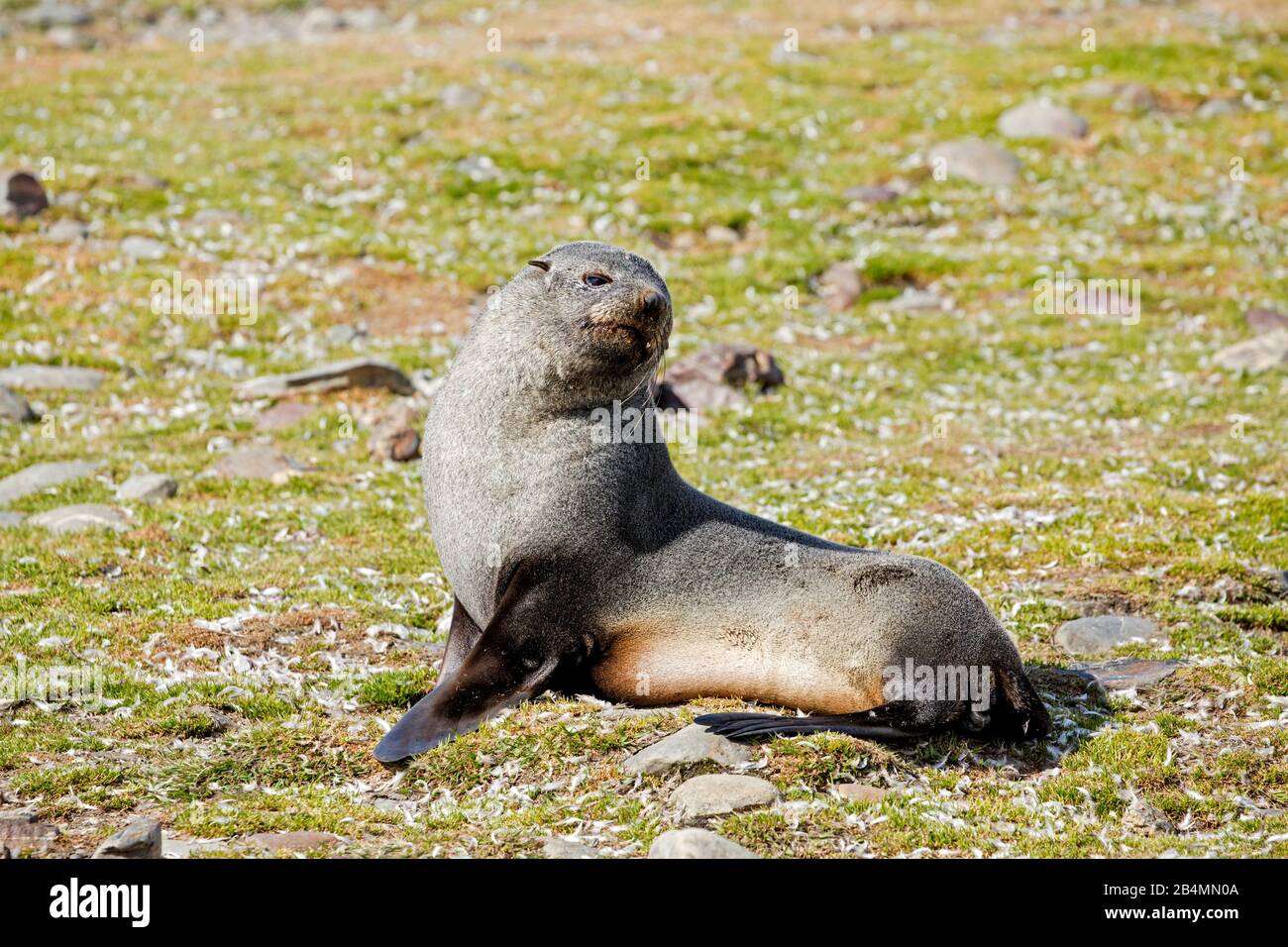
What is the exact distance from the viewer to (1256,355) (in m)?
22.8

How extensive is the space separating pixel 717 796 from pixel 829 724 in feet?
3.88

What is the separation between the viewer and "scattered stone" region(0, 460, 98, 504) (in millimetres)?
15926

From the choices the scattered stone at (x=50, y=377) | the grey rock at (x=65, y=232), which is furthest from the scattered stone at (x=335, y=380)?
the grey rock at (x=65, y=232)

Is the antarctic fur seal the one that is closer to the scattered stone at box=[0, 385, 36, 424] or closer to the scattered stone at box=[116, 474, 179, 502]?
the scattered stone at box=[116, 474, 179, 502]

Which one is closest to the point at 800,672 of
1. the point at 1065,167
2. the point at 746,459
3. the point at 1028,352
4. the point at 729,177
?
the point at 746,459

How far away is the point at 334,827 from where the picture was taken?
7.87 meters

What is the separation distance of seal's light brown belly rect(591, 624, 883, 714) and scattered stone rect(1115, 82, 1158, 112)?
3099 cm

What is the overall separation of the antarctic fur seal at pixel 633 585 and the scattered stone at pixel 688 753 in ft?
1.60

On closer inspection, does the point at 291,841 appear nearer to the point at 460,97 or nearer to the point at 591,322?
the point at 591,322

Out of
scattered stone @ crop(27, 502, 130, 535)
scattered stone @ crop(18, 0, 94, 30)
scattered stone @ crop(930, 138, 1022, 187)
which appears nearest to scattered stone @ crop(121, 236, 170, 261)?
scattered stone @ crop(27, 502, 130, 535)

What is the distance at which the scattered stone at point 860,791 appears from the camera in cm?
834

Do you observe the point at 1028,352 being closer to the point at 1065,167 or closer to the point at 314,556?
the point at 1065,167

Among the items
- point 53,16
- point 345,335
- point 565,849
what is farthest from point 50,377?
point 53,16
